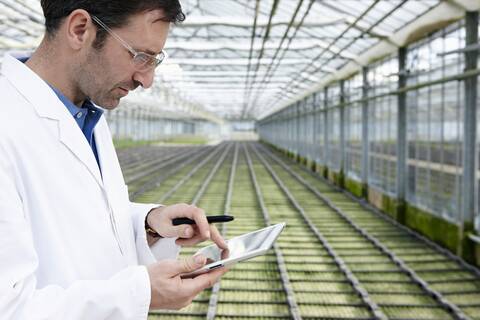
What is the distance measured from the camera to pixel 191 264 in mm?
1642

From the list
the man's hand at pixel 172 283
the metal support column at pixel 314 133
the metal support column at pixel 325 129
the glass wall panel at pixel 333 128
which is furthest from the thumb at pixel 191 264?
the metal support column at pixel 314 133

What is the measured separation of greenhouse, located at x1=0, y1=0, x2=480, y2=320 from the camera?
156 cm

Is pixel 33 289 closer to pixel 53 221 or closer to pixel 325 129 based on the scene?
pixel 53 221

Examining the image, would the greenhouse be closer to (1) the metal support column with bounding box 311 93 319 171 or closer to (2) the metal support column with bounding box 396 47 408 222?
(2) the metal support column with bounding box 396 47 408 222

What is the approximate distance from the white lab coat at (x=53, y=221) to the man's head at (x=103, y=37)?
120 millimetres

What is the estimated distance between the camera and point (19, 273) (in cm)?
133

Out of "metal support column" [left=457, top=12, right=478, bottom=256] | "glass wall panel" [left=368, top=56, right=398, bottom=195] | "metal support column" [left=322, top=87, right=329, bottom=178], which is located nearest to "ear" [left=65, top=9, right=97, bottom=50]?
"metal support column" [left=457, top=12, right=478, bottom=256]

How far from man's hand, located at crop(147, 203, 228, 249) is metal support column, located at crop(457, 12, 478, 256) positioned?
7684 millimetres

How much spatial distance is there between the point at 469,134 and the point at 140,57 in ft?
26.6

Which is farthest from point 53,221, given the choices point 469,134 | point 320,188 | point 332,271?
point 320,188

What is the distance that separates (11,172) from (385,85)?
13.5 m

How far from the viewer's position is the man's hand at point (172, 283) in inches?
61.5

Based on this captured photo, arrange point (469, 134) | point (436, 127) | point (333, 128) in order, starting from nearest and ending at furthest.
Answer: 1. point (469, 134)
2. point (436, 127)
3. point (333, 128)

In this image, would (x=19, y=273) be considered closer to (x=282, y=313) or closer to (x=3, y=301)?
(x=3, y=301)
